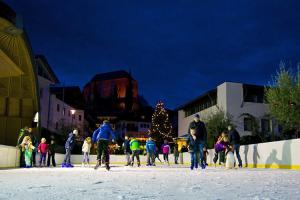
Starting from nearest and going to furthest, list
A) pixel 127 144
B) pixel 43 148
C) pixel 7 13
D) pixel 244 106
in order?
pixel 7 13 < pixel 43 148 < pixel 127 144 < pixel 244 106

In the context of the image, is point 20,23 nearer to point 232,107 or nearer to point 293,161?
point 293,161

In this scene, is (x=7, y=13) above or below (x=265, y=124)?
above

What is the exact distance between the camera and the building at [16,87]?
24386mm

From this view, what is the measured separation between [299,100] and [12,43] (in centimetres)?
1925

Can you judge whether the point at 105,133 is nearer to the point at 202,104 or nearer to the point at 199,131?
the point at 199,131

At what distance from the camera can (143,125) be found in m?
112

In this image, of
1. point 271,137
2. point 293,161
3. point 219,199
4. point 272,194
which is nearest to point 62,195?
point 219,199

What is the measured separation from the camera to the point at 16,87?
104 ft

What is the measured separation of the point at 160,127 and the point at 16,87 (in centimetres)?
3154

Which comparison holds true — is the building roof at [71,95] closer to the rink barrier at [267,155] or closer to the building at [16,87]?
the building at [16,87]

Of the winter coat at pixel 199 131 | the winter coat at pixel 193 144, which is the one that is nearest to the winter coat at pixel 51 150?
the winter coat at pixel 193 144

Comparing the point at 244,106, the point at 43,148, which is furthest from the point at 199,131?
the point at 244,106

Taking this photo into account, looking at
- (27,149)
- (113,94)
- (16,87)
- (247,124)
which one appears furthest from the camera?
(113,94)

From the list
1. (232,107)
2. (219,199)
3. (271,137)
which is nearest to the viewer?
(219,199)
